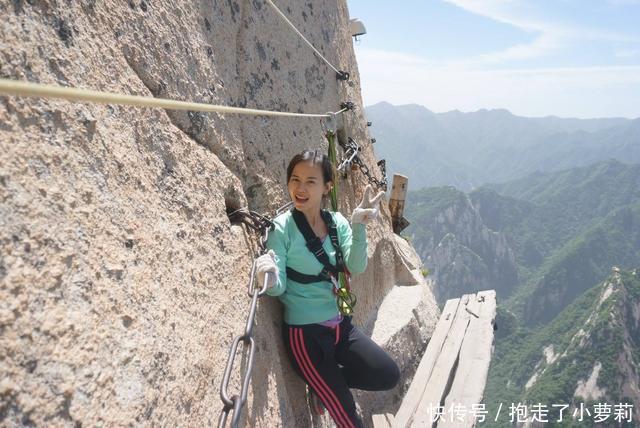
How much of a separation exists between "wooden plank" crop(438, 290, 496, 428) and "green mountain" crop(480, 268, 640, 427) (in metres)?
74.0

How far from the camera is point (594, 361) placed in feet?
264

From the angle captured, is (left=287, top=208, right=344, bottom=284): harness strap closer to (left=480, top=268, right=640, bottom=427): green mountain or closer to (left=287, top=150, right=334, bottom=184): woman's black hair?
(left=287, top=150, right=334, bottom=184): woman's black hair

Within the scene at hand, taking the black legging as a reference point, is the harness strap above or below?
above

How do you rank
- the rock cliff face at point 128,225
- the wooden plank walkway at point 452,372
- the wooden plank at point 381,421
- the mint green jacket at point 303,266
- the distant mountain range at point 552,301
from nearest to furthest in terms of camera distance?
the rock cliff face at point 128,225, the mint green jacket at point 303,266, the wooden plank at point 381,421, the wooden plank walkway at point 452,372, the distant mountain range at point 552,301

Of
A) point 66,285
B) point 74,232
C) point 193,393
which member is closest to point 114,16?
point 74,232

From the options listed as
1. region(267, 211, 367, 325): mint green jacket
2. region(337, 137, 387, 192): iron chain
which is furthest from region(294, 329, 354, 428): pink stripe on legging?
region(337, 137, 387, 192): iron chain

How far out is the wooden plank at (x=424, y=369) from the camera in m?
5.25

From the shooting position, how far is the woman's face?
3490 mm

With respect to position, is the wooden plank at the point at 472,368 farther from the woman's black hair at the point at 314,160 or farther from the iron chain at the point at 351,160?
the woman's black hair at the point at 314,160

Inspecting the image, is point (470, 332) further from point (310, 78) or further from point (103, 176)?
point (103, 176)

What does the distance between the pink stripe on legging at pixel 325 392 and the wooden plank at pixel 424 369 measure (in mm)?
1555

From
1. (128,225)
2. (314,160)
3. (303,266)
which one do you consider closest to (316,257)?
(303,266)

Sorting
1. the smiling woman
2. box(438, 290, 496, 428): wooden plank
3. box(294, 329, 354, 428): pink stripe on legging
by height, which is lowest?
box(438, 290, 496, 428): wooden plank

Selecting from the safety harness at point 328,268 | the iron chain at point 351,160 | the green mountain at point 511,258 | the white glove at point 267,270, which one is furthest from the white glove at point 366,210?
the green mountain at point 511,258
